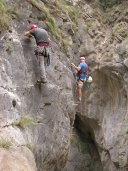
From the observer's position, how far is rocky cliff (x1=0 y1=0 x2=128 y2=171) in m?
10.4

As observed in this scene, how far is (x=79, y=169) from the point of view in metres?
18.6

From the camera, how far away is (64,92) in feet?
44.8

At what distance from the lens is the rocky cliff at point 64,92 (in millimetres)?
10383

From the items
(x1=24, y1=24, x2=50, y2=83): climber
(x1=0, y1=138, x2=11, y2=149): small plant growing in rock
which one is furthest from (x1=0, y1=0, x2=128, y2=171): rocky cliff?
(x1=24, y1=24, x2=50, y2=83): climber

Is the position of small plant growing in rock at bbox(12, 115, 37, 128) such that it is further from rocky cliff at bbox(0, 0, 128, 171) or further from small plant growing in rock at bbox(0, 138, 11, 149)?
small plant growing in rock at bbox(0, 138, 11, 149)

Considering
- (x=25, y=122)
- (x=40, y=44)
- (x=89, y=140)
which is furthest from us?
(x=89, y=140)

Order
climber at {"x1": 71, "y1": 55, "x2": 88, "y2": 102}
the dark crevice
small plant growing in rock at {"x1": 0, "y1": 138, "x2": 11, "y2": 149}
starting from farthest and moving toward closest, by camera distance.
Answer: the dark crevice < climber at {"x1": 71, "y1": 55, "x2": 88, "y2": 102} < small plant growing in rock at {"x1": 0, "y1": 138, "x2": 11, "y2": 149}

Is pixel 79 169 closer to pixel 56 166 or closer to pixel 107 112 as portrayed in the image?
pixel 107 112

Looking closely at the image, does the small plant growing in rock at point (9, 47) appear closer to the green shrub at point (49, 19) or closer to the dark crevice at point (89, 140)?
the green shrub at point (49, 19)

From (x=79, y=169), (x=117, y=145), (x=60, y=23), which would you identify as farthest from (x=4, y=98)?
(x=79, y=169)

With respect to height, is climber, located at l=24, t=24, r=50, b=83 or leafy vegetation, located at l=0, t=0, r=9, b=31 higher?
leafy vegetation, located at l=0, t=0, r=9, b=31

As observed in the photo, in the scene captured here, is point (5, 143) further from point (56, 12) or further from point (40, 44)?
point (56, 12)

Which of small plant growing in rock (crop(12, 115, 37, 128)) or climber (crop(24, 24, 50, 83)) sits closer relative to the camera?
small plant growing in rock (crop(12, 115, 37, 128))

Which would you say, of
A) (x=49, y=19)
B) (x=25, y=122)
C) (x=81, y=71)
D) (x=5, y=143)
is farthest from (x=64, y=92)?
(x=5, y=143)
